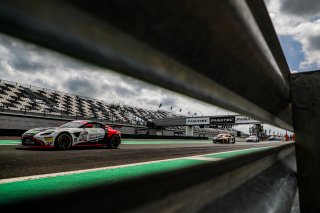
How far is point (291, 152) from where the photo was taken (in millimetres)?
2369

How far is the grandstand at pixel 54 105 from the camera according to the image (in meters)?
30.5

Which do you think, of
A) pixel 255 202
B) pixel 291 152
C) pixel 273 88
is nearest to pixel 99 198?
pixel 255 202

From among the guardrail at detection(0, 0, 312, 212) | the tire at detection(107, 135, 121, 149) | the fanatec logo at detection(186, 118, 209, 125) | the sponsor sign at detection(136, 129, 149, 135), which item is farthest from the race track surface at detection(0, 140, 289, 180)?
the fanatec logo at detection(186, 118, 209, 125)

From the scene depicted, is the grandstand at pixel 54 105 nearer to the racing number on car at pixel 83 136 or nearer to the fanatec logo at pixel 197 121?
the fanatec logo at pixel 197 121

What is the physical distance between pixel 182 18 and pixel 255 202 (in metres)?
0.81

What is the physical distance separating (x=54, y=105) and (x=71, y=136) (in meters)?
30.0

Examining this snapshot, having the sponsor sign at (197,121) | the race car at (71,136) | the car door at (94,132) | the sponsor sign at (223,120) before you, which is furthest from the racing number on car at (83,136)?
the sponsor sign at (197,121)

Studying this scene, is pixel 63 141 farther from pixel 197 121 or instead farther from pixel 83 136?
pixel 197 121

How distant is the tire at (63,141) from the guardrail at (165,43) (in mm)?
7704

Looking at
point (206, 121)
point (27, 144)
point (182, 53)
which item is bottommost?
point (27, 144)

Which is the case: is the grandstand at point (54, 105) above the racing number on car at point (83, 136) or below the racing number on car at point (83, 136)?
above

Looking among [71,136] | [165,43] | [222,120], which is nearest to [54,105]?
[222,120]

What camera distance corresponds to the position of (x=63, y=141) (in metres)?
7.98

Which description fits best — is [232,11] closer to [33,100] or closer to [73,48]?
[73,48]
